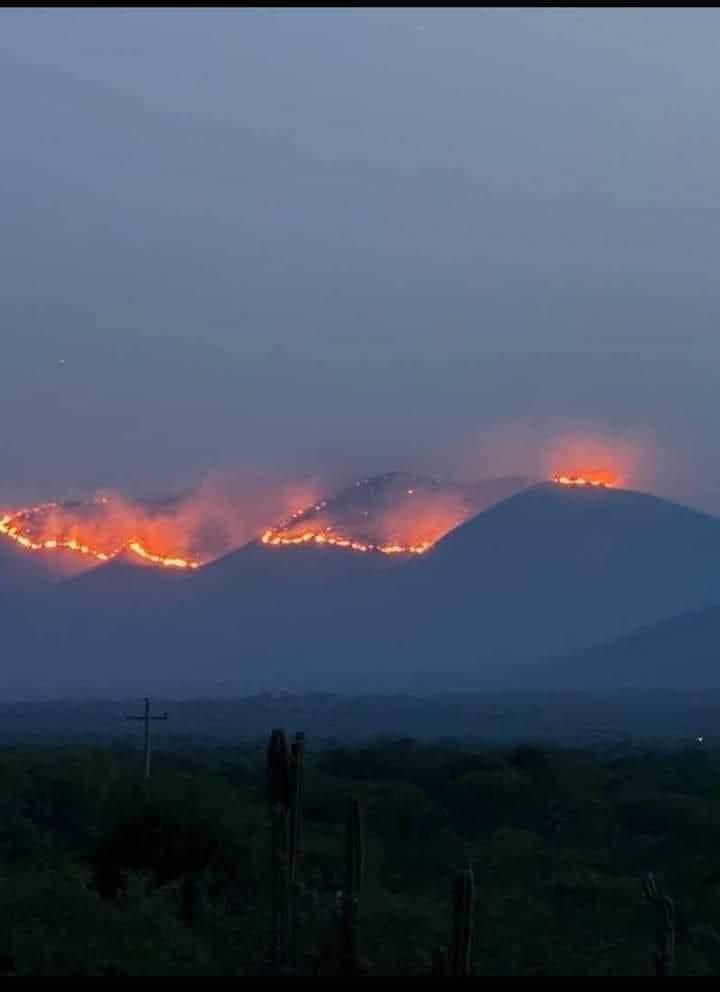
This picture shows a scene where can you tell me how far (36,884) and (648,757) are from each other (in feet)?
164

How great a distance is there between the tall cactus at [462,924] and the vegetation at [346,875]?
2 centimetres

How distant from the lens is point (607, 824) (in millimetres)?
49531

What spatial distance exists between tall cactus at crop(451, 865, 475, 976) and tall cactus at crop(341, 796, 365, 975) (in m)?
2.40

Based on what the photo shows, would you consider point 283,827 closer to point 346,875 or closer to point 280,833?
point 280,833

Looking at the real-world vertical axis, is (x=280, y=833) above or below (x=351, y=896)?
above

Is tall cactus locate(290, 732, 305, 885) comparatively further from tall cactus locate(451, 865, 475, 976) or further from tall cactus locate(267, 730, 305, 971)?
tall cactus locate(451, 865, 475, 976)

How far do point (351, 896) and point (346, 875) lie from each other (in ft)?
1.91

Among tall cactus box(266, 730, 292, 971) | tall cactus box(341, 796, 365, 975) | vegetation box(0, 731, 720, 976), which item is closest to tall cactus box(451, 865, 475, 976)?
vegetation box(0, 731, 720, 976)

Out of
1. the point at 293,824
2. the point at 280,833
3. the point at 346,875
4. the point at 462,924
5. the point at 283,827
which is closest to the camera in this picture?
the point at 462,924

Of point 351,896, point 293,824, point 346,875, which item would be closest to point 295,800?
point 293,824

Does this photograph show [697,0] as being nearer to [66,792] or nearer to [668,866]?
[668,866]

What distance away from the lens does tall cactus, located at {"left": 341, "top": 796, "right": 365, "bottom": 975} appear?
2322cm

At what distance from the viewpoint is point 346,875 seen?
77.9 ft

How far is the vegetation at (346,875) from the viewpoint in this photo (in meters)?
24.3
